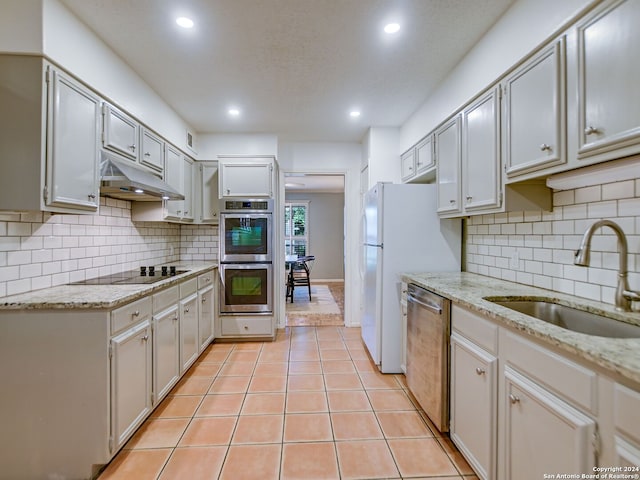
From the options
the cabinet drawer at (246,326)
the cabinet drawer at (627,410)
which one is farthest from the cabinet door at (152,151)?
the cabinet drawer at (627,410)

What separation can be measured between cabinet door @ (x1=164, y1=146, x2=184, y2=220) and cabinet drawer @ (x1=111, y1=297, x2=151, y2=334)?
128cm

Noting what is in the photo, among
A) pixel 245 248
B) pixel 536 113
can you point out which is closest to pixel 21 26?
pixel 245 248

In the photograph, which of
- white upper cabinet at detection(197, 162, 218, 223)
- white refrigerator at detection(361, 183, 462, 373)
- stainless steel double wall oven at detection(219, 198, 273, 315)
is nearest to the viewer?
white refrigerator at detection(361, 183, 462, 373)

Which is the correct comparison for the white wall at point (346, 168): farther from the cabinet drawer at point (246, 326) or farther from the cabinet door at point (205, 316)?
the cabinet door at point (205, 316)

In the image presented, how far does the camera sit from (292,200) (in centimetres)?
845

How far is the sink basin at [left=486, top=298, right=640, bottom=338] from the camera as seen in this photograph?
131 centimetres

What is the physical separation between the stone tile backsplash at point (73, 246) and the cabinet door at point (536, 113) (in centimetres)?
290

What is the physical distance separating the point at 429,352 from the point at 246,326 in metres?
2.28

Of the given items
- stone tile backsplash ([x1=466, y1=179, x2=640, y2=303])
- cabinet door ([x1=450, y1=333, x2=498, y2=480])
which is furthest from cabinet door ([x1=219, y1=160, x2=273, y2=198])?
cabinet door ([x1=450, y1=333, x2=498, y2=480])

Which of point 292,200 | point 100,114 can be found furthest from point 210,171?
point 292,200

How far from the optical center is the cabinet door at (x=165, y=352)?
7.13 feet

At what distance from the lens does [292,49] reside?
220 centimetres

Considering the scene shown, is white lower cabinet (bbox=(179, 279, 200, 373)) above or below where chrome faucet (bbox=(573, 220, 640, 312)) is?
below

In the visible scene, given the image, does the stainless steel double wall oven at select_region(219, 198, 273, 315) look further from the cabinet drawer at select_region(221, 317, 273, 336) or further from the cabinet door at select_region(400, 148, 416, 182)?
the cabinet door at select_region(400, 148, 416, 182)
